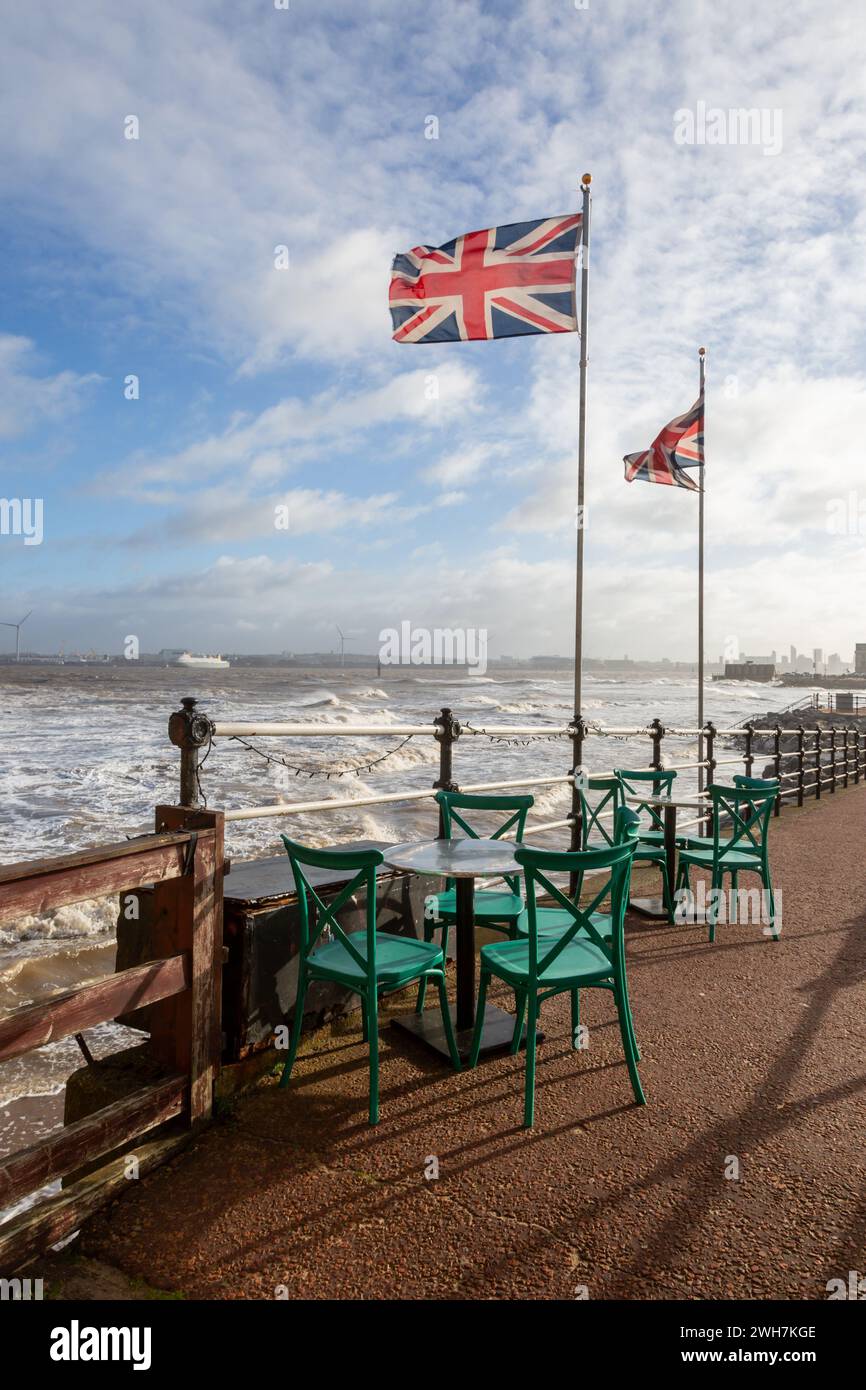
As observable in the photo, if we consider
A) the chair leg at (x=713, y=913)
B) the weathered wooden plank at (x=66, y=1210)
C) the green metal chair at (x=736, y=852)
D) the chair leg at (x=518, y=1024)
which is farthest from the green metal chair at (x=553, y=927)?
the green metal chair at (x=736, y=852)

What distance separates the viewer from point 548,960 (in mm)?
2855

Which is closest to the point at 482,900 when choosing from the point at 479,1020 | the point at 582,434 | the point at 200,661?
the point at 479,1020

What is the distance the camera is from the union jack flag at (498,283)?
22.1ft

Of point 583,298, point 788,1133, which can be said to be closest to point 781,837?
point 583,298

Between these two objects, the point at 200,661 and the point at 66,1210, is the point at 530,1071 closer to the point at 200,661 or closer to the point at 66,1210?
the point at 66,1210

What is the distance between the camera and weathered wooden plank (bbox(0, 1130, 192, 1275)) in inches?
81.3

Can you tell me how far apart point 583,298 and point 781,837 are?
6.23 m

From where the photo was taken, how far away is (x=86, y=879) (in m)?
2.28

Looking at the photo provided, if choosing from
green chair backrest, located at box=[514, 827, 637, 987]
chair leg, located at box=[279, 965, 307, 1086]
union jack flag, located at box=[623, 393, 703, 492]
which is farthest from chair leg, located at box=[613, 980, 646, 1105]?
union jack flag, located at box=[623, 393, 703, 492]

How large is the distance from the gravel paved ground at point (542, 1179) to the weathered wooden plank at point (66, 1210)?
2.2 inches

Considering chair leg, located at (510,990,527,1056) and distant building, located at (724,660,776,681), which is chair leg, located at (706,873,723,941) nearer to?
chair leg, located at (510,990,527,1056)

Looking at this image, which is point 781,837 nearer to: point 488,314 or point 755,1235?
point 488,314

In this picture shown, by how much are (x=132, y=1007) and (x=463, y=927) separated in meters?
1.50

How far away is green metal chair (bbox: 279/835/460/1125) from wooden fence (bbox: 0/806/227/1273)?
327 millimetres
